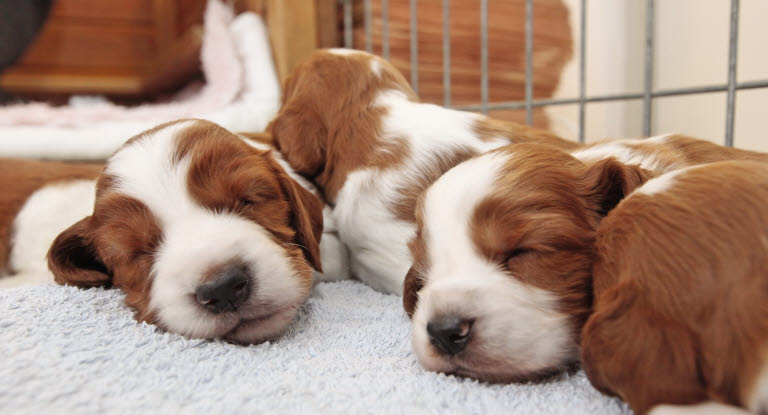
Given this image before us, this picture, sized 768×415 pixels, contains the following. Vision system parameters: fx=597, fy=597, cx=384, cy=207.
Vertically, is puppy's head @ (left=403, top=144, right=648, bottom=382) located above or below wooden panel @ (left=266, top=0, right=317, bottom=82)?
below

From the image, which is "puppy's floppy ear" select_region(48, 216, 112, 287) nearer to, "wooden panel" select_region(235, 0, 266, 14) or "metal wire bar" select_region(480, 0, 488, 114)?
"metal wire bar" select_region(480, 0, 488, 114)

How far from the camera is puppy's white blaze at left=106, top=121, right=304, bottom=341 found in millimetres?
1389

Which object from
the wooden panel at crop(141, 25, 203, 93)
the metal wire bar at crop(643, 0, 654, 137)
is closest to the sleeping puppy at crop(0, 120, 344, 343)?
the metal wire bar at crop(643, 0, 654, 137)

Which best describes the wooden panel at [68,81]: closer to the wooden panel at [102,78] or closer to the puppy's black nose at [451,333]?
the wooden panel at [102,78]

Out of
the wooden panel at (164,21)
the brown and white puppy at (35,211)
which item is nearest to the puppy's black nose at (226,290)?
the brown and white puppy at (35,211)

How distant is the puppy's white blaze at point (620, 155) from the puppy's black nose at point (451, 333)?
26.7 inches

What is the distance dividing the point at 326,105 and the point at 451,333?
1.38 m

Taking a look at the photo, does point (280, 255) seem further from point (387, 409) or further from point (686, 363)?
point (686, 363)

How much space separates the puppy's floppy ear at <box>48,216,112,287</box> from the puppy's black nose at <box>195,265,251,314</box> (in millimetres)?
534

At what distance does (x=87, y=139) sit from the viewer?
3.02 m

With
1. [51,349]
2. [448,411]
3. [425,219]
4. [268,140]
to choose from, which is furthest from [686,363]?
[268,140]

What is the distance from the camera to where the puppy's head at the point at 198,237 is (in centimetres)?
139

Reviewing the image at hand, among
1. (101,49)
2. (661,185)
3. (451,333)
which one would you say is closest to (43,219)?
(451,333)

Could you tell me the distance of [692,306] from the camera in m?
0.94
